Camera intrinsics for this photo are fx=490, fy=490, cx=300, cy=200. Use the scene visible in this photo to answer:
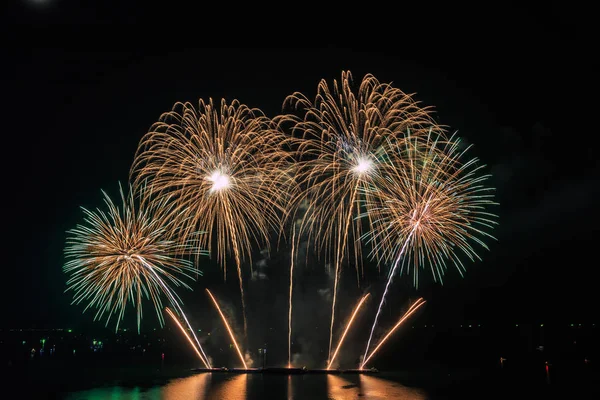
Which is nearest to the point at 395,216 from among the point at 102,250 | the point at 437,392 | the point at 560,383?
the point at 437,392

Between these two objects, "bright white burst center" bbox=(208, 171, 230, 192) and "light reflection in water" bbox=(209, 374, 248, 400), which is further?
"light reflection in water" bbox=(209, 374, 248, 400)

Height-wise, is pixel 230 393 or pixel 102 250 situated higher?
pixel 102 250

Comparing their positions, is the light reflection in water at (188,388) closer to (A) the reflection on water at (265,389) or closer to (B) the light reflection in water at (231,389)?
(A) the reflection on water at (265,389)

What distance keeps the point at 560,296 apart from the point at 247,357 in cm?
7931

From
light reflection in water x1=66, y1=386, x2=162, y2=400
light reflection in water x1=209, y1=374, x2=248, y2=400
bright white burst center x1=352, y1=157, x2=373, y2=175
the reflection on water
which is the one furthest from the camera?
light reflection in water x1=66, y1=386, x2=162, y2=400

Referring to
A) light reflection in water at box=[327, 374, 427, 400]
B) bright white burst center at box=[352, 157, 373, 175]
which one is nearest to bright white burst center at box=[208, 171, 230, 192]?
bright white burst center at box=[352, 157, 373, 175]

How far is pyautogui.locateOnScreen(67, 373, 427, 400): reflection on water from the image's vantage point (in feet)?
87.7

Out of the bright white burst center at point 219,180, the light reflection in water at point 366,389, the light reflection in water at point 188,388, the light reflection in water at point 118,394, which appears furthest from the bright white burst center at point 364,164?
the light reflection in water at point 118,394

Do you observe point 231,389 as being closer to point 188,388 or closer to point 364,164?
point 188,388

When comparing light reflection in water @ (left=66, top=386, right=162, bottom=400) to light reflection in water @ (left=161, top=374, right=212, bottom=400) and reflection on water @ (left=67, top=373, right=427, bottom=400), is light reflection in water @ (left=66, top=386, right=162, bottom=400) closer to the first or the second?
reflection on water @ (left=67, top=373, right=427, bottom=400)

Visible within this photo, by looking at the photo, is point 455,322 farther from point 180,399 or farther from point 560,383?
point 180,399

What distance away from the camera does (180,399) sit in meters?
25.6

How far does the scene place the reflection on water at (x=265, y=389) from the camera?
26.7m

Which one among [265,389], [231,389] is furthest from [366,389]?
[231,389]
